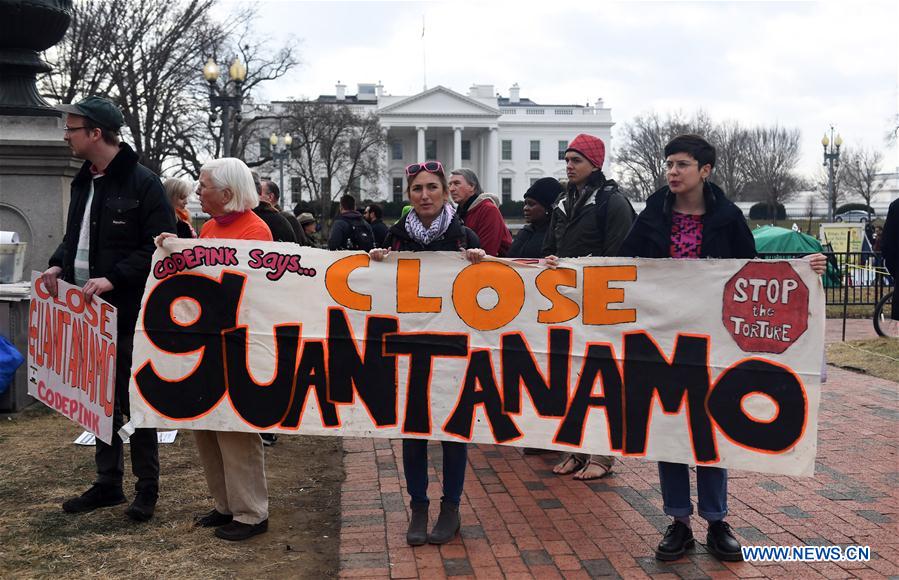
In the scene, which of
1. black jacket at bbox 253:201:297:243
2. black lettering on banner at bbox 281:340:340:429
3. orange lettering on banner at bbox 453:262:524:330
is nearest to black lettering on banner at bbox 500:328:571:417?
orange lettering on banner at bbox 453:262:524:330

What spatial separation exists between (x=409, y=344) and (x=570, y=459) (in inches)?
73.1

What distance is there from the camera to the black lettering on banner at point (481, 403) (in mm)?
4301

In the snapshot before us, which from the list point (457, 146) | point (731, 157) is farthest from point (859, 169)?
point (457, 146)

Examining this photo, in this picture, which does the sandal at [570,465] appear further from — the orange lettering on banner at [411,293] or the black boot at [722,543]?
the orange lettering on banner at [411,293]

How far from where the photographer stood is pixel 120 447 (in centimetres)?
479

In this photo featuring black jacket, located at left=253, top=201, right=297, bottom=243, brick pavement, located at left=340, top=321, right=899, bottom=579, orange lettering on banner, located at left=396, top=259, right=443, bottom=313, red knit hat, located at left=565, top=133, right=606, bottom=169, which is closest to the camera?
brick pavement, located at left=340, top=321, right=899, bottom=579

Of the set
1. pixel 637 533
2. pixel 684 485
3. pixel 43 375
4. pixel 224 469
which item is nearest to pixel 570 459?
pixel 637 533

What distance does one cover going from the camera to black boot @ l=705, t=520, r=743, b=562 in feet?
13.2

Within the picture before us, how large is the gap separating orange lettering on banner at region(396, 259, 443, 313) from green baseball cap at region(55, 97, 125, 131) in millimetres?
1740

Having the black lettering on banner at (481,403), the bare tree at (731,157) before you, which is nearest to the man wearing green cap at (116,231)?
the black lettering on banner at (481,403)

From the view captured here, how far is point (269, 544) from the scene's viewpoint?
434 centimetres

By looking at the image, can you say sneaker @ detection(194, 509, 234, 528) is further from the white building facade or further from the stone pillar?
the white building facade

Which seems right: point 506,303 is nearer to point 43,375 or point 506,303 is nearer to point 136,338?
point 136,338

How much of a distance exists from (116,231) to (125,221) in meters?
0.07
